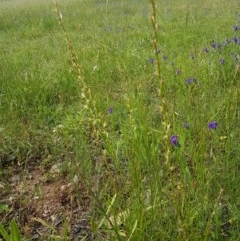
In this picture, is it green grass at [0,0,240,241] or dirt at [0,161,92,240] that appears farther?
dirt at [0,161,92,240]

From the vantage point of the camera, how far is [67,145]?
8.00 ft

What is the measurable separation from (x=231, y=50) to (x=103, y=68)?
4.63ft

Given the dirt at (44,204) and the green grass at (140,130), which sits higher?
the green grass at (140,130)

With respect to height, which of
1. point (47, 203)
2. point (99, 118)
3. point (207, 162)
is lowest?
point (47, 203)

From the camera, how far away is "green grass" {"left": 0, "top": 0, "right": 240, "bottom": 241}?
1.41m

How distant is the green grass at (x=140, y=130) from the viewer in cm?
141

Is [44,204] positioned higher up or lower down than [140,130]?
lower down

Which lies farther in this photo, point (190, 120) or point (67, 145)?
point (67, 145)

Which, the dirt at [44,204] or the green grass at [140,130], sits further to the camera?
the dirt at [44,204]

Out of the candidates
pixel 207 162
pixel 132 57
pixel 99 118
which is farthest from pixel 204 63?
pixel 99 118

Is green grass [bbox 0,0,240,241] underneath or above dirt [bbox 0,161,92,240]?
above

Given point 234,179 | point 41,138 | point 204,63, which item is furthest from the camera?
point 204,63

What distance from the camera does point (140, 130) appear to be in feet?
6.65

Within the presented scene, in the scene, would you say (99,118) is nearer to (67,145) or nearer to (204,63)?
(67,145)
